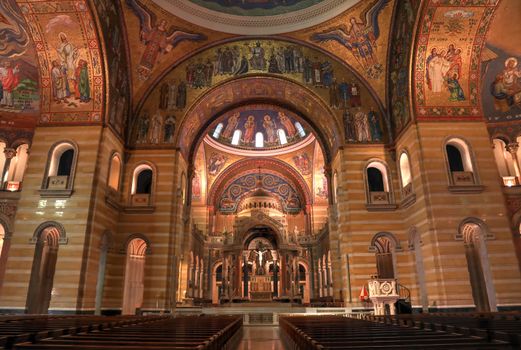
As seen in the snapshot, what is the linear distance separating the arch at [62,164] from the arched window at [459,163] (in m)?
15.9

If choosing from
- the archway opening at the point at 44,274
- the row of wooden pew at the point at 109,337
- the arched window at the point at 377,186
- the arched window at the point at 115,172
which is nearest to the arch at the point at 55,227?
the archway opening at the point at 44,274

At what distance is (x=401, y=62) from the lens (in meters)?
17.2

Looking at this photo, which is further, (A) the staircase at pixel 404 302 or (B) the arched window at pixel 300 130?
(B) the arched window at pixel 300 130

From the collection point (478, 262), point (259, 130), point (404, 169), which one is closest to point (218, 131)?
point (259, 130)

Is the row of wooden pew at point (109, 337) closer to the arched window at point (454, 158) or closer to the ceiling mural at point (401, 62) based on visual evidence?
the arched window at point (454, 158)

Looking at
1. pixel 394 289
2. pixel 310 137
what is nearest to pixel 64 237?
pixel 394 289

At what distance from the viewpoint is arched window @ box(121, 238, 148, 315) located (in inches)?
739

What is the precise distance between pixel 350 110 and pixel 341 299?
1005cm

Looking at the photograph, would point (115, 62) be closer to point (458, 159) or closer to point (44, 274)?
point (44, 274)

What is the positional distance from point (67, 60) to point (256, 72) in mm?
9414

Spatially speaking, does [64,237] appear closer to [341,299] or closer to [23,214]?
[23,214]

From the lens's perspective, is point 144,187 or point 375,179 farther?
point 144,187

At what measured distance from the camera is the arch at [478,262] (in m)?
14.3

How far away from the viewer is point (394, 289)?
13.2m
